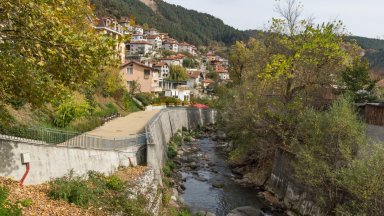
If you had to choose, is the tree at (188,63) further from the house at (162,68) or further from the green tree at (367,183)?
the green tree at (367,183)

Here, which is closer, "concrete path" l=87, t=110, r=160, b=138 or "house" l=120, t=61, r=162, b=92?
"concrete path" l=87, t=110, r=160, b=138

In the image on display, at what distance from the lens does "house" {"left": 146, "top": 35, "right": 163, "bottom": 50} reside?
154 metres

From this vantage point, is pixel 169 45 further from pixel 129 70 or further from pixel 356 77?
pixel 356 77

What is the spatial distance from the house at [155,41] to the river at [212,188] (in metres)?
121

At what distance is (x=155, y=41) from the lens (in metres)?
156

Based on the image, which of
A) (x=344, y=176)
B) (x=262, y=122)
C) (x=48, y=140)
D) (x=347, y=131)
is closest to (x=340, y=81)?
(x=262, y=122)

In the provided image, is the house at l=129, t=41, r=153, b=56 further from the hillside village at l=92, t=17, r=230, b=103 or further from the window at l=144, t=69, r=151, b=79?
the window at l=144, t=69, r=151, b=79

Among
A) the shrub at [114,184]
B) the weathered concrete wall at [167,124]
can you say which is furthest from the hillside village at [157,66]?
the weathered concrete wall at [167,124]

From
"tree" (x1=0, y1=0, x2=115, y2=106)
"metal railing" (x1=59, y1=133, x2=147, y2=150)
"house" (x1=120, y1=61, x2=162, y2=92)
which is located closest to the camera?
"tree" (x1=0, y1=0, x2=115, y2=106)

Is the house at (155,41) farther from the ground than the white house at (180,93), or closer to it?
farther from the ground

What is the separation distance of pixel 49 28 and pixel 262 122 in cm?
2025

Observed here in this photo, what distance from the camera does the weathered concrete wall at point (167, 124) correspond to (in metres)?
24.6

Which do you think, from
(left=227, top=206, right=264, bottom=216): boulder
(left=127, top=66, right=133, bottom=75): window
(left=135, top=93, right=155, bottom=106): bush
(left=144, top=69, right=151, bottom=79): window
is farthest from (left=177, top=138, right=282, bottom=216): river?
(left=144, top=69, right=151, bottom=79): window

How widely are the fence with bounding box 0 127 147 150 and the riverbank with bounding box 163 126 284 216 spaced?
20.2 ft
